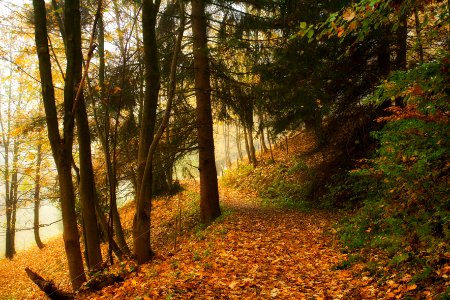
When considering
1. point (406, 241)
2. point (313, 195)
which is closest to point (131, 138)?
point (313, 195)

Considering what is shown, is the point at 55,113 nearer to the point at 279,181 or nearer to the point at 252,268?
the point at 252,268

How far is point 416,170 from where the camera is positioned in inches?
233

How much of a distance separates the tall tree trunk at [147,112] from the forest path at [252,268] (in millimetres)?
885

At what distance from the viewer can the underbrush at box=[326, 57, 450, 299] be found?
4.51 metres

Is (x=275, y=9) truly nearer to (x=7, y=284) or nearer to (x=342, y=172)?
(x=342, y=172)

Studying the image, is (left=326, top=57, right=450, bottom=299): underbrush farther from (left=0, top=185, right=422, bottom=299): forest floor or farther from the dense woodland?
(left=0, top=185, right=422, bottom=299): forest floor

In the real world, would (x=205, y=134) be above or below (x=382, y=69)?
below

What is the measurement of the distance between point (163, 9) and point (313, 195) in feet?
28.4

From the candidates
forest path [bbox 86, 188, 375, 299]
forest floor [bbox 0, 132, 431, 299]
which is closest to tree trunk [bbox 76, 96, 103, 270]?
forest floor [bbox 0, 132, 431, 299]

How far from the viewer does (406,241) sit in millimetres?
5449

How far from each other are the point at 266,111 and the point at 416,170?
20.2 feet

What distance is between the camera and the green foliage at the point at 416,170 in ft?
15.4

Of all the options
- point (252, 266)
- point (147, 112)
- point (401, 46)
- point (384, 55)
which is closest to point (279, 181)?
point (384, 55)

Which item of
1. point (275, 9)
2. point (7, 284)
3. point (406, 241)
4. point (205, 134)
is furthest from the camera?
point (7, 284)
